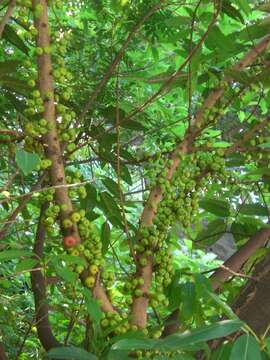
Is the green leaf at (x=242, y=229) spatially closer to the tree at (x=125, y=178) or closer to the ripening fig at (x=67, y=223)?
the tree at (x=125, y=178)

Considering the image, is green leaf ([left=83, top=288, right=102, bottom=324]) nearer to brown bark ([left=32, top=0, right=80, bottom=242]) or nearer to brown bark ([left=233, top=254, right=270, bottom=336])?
brown bark ([left=32, top=0, right=80, bottom=242])

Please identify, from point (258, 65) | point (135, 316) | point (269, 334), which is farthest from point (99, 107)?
point (269, 334)

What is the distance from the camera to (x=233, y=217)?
1233mm

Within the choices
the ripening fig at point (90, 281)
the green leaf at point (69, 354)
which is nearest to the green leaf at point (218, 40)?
the ripening fig at point (90, 281)

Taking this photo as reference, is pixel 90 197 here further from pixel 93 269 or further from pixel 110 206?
pixel 93 269

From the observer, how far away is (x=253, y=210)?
1192 mm

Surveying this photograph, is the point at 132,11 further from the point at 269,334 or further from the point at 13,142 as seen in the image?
the point at 269,334

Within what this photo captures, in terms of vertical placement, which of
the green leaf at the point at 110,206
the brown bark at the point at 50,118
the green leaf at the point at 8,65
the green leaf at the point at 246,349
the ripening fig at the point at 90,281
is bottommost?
the green leaf at the point at 246,349

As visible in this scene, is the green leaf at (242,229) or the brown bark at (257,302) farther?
the green leaf at (242,229)

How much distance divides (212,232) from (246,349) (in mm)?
735

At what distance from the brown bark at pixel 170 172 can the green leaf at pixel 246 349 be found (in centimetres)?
40

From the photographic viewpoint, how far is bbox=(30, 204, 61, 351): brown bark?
44.1 inches

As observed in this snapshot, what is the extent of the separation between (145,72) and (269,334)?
0.79 m

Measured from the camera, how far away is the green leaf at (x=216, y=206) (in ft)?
3.80
